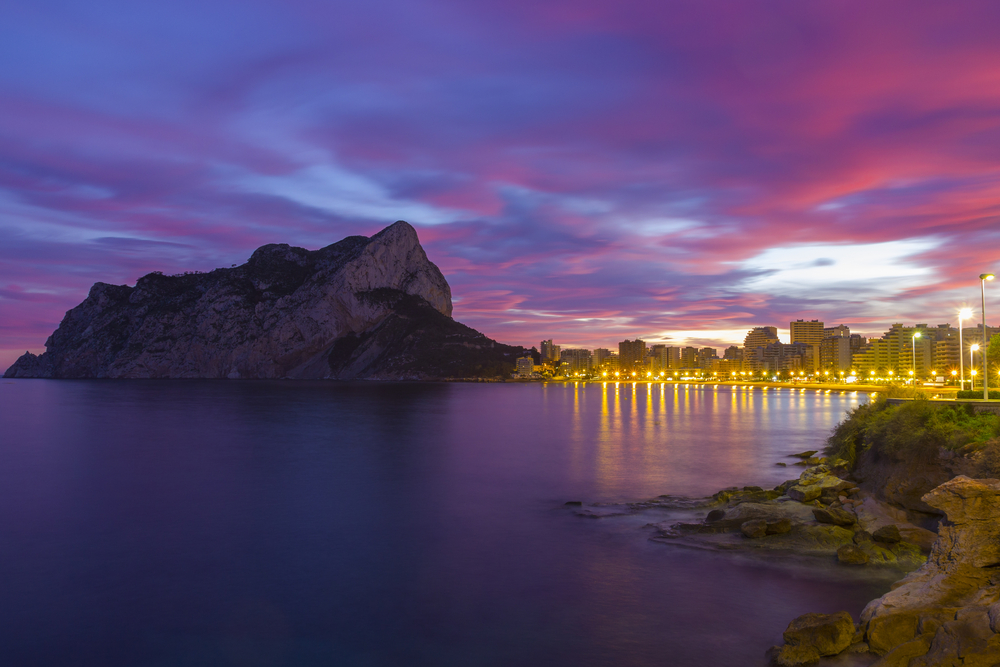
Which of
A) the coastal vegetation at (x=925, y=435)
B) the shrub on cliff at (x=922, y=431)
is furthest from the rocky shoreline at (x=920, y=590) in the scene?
the shrub on cliff at (x=922, y=431)

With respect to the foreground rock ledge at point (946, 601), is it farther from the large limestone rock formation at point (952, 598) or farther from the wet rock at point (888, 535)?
the wet rock at point (888, 535)

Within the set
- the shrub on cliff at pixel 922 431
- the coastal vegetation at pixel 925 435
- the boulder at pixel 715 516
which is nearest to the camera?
the coastal vegetation at pixel 925 435

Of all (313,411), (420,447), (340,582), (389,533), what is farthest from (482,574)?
(313,411)

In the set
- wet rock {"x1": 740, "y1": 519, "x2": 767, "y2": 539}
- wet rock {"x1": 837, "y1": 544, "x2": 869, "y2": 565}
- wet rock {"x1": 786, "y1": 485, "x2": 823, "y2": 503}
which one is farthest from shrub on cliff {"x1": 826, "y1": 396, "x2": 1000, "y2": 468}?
wet rock {"x1": 740, "y1": 519, "x2": 767, "y2": 539}

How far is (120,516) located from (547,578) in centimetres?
2435

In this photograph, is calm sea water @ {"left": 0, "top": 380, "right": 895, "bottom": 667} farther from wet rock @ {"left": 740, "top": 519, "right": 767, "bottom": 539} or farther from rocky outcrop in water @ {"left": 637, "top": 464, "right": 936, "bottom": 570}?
wet rock @ {"left": 740, "top": 519, "right": 767, "bottom": 539}

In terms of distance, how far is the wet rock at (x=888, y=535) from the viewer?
21.0m

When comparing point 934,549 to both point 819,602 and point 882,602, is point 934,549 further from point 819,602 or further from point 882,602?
point 819,602

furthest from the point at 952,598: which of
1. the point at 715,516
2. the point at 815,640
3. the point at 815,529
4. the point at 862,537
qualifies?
the point at 715,516

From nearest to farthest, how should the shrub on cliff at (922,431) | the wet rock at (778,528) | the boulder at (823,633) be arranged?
the boulder at (823,633), the wet rock at (778,528), the shrub on cliff at (922,431)

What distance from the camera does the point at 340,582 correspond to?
21312 mm

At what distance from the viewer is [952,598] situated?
520 inches

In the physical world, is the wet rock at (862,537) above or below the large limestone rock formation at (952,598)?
below

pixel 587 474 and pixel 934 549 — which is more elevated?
pixel 934 549
